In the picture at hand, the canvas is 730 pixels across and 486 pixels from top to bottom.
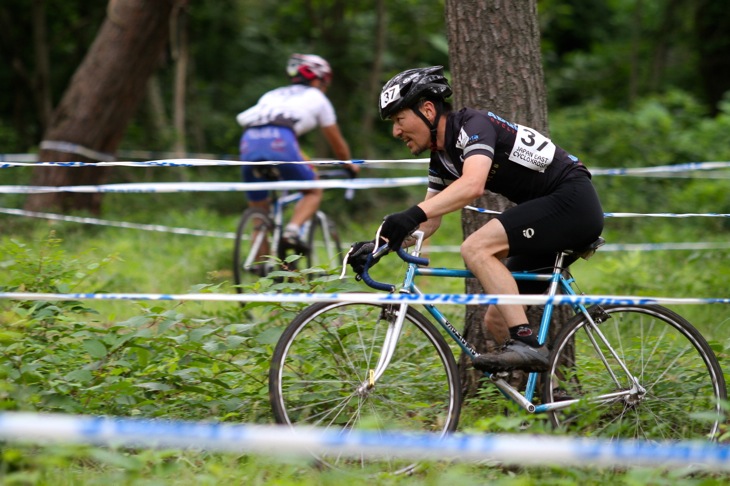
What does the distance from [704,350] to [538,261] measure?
1.01m

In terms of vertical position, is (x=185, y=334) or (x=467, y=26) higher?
(x=467, y=26)

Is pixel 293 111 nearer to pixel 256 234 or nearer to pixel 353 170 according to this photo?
pixel 353 170

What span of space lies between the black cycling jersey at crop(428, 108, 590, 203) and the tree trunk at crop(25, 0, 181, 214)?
26.9 feet

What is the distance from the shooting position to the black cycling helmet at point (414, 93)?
4723 millimetres

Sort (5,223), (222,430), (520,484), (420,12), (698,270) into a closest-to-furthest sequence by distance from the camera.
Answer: (222,430) < (520,484) < (698,270) < (5,223) < (420,12)

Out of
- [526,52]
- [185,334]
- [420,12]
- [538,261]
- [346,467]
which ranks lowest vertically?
[346,467]

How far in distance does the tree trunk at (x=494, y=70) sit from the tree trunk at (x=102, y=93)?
725 cm

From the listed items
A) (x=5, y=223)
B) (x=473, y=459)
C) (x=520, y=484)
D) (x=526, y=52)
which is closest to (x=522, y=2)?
(x=526, y=52)

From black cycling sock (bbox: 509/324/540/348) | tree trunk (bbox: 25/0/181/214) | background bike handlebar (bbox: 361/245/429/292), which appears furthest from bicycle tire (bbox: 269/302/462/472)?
tree trunk (bbox: 25/0/181/214)

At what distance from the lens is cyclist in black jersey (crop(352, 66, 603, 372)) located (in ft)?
15.2

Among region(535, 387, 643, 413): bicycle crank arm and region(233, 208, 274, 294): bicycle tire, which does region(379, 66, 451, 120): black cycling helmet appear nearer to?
region(535, 387, 643, 413): bicycle crank arm

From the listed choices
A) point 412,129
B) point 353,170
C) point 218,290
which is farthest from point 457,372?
point 353,170

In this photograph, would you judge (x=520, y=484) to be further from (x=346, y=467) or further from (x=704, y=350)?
(x=704, y=350)

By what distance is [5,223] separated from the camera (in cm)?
1151
